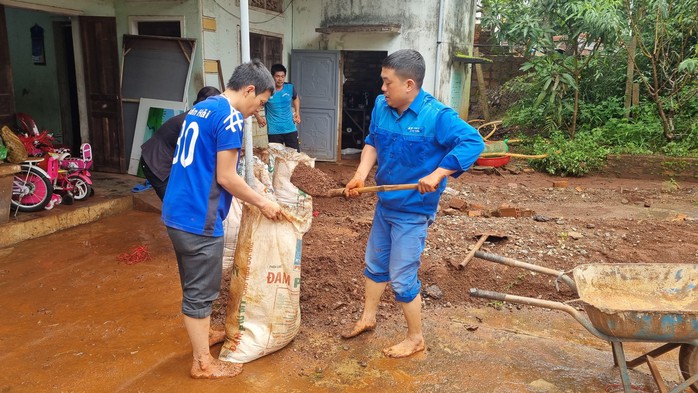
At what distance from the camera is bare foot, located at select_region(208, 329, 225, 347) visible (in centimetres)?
328

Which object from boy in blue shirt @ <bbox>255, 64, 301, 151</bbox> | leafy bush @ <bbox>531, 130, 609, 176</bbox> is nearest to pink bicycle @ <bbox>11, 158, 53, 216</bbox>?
boy in blue shirt @ <bbox>255, 64, 301, 151</bbox>

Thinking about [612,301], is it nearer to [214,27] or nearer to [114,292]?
[114,292]

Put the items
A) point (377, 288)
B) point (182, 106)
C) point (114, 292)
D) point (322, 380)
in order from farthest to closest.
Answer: point (182, 106) < point (114, 292) < point (377, 288) < point (322, 380)

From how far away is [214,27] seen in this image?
24.2 feet

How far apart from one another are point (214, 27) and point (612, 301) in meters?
6.45

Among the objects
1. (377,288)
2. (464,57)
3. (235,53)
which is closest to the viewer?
(377,288)

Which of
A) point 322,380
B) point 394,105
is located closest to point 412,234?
point 394,105

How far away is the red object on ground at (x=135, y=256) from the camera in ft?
15.8

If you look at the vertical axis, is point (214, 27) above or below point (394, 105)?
above

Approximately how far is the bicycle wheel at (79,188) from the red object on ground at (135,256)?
1.86m

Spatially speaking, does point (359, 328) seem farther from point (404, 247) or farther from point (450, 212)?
point (450, 212)

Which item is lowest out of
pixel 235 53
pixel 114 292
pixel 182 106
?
pixel 114 292

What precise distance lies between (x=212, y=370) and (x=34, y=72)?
8.16 meters

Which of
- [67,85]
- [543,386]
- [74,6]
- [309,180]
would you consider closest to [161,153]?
[309,180]
